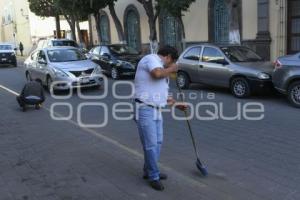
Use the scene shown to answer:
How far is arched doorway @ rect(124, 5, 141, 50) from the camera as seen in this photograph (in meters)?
28.6

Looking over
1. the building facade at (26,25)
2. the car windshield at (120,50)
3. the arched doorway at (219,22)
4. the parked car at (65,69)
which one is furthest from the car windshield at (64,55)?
the building facade at (26,25)

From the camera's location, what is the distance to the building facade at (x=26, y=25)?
4755 cm

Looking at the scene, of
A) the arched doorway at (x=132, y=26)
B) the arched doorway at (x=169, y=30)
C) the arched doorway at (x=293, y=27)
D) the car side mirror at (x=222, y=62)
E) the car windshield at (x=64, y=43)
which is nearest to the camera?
the car side mirror at (x=222, y=62)

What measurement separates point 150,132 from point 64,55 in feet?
35.1

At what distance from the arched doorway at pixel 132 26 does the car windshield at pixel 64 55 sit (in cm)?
1348

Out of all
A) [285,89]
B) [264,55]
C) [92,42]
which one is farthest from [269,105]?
[92,42]

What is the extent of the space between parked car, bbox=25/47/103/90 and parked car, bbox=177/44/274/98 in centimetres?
298

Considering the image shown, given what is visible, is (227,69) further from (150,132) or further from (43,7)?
(43,7)

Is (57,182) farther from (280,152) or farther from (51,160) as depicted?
(280,152)

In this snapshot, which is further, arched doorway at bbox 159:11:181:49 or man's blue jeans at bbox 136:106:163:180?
arched doorway at bbox 159:11:181:49

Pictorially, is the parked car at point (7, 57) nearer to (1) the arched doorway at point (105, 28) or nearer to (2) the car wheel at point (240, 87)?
(1) the arched doorway at point (105, 28)

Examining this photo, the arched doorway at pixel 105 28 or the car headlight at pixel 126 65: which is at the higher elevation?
the arched doorway at pixel 105 28

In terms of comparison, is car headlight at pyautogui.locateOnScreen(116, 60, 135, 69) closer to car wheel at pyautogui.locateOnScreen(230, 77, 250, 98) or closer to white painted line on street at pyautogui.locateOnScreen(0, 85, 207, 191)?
car wheel at pyautogui.locateOnScreen(230, 77, 250, 98)

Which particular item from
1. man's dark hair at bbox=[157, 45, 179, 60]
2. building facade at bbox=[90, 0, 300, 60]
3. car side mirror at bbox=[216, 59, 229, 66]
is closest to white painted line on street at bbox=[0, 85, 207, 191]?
man's dark hair at bbox=[157, 45, 179, 60]
